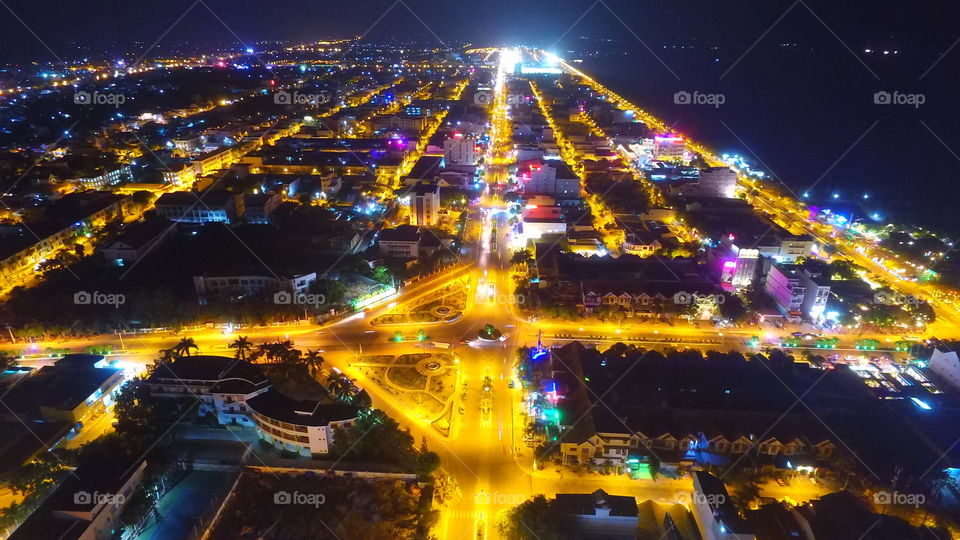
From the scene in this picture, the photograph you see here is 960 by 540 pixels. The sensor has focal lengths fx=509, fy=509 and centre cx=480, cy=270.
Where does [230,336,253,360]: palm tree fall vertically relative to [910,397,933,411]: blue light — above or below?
above

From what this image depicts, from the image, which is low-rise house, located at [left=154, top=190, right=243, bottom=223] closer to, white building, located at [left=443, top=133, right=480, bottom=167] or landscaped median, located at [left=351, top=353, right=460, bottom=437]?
landscaped median, located at [left=351, top=353, right=460, bottom=437]

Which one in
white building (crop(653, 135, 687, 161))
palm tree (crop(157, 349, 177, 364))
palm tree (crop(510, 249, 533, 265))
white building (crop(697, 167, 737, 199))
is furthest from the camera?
white building (crop(653, 135, 687, 161))

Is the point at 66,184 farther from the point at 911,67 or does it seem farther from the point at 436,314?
the point at 911,67

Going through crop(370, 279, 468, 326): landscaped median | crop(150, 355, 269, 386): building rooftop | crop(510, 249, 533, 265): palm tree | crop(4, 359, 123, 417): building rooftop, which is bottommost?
crop(4, 359, 123, 417): building rooftop

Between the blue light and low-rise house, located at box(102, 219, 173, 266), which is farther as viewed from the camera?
low-rise house, located at box(102, 219, 173, 266)

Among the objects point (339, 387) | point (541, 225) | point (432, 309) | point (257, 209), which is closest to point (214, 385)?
point (339, 387)

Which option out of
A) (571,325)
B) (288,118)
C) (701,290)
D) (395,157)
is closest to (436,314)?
(571,325)

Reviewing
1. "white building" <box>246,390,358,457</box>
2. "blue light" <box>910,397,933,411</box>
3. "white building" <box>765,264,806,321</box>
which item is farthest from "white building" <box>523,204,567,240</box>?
A: "white building" <box>246,390,358,457</box>

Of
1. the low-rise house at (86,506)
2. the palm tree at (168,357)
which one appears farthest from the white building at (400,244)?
the low-rise house at (86,506)
